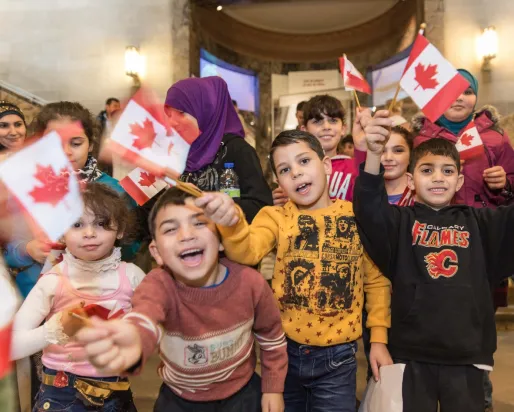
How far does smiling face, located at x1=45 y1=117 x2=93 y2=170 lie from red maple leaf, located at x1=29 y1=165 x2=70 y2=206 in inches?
27.6

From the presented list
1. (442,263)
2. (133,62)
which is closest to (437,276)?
(442,263)

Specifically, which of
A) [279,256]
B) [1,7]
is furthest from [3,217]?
[1,7]

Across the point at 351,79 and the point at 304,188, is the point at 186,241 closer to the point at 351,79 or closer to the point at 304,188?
the point at 304,188

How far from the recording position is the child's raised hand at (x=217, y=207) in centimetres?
115

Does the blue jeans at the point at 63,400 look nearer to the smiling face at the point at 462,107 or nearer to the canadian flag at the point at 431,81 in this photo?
the canadian flag at the point at 431,81

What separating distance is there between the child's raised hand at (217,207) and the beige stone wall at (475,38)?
5.10m

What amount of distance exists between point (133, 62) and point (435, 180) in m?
4.90

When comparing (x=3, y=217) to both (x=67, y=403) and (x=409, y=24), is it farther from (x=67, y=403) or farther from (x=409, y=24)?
(x=409, y=24)

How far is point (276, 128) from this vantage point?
801cm

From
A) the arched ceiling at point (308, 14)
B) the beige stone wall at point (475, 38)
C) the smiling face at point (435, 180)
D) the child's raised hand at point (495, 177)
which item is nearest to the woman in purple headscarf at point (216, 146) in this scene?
the smiling face at point (435, 180)

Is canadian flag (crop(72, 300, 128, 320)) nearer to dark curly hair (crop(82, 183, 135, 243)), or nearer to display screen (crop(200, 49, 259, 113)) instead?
dark curly hair (crop(82, 183, 135, 243))

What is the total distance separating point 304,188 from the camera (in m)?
1.61

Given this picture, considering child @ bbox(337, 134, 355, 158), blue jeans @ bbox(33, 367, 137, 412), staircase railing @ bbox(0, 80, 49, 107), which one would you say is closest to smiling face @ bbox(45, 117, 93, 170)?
blue jeans @ bbox(33, 367, 137, 412)

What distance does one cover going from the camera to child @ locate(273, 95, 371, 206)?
2.09 m
